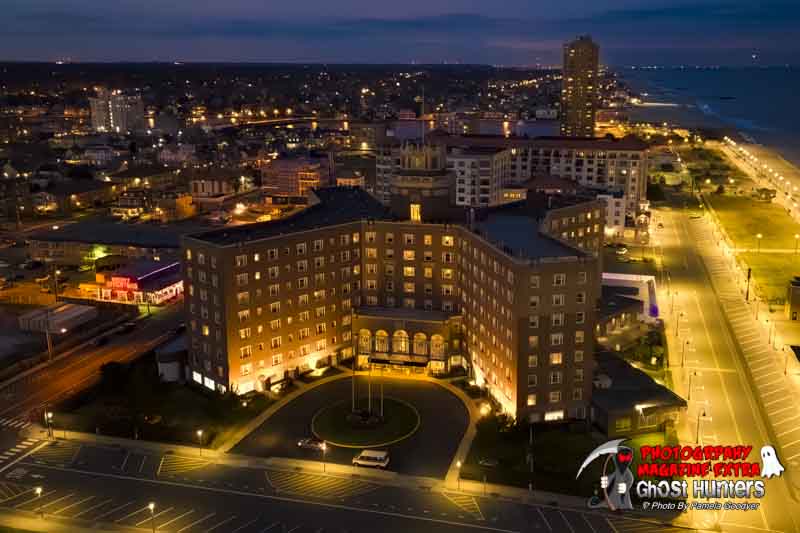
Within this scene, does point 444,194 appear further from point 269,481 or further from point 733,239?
point 733,239

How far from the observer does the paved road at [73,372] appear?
69.4 metres

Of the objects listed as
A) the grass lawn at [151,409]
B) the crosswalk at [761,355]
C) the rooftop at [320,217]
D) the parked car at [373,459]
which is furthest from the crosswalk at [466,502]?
the rooftop at [320,217]

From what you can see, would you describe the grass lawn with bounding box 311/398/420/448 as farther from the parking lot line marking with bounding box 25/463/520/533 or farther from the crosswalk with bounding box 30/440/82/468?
the crosswalk with bounding box 30/440/82/468

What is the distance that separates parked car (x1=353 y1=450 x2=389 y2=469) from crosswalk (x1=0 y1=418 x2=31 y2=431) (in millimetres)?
29138

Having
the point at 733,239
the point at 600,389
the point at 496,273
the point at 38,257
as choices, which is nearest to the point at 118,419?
the point at 496,273

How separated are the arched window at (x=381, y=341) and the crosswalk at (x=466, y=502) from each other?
24.4 m

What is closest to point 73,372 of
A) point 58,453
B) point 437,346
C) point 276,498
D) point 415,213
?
point 58,453

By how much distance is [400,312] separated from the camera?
3081 inches

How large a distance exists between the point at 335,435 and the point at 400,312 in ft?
59.8

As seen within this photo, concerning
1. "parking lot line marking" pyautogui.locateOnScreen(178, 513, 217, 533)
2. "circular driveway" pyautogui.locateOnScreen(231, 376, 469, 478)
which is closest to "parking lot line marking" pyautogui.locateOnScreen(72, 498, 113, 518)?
"parking lot line marking" pyautogui.locateOnScreen(178, 513, 217, 533)

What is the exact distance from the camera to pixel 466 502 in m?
53.4

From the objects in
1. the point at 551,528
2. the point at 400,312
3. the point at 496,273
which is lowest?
the point at 551,528

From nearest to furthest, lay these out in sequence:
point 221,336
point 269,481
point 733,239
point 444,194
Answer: point 269,481 < point 221,336 < point 444,194 < point 733,239

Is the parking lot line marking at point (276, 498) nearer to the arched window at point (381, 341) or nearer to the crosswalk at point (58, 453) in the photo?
the crosswalk at point (58, 453)
